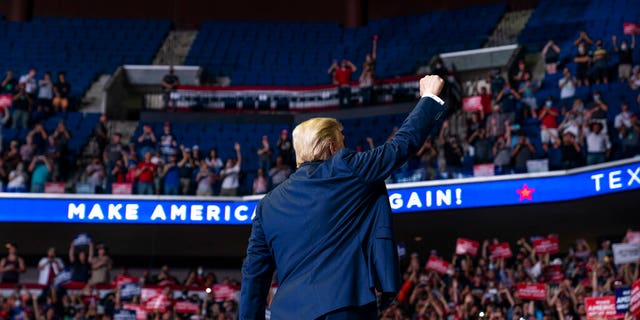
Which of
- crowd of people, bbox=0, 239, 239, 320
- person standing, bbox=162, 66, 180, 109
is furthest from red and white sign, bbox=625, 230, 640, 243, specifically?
person standing, bbox=162, 66, 180, 109

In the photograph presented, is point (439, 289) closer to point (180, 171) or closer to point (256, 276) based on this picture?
point (180, 171)

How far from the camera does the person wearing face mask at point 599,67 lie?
17953mm

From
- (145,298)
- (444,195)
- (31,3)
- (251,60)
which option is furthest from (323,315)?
(31,3)

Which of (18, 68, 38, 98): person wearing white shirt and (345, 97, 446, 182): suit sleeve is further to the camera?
(18, 68, 38, 98): person wearing white shirt

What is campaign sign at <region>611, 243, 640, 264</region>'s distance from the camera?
13.9 metres

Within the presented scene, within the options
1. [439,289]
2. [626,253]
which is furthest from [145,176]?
[626,253]

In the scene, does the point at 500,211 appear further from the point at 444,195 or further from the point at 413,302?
the point at 413,302

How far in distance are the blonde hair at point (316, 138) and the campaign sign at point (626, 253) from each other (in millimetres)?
11886

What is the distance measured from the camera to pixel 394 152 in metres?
2.78

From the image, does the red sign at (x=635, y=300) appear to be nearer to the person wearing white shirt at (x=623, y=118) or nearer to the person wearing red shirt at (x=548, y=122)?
the person wearing white shirt at (x=623, y=118)

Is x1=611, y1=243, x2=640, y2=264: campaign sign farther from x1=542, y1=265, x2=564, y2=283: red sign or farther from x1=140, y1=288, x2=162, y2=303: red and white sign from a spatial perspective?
x1=140, y1=288, x2=162, y2=303: red and white sign

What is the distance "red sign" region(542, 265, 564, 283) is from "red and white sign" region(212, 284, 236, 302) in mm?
5462

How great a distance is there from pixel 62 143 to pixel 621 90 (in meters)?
11.5

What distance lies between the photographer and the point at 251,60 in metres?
26.2
